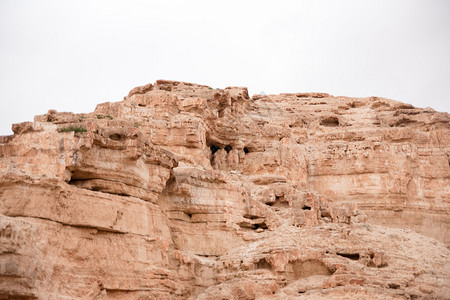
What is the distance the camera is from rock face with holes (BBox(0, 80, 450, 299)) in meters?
19.2

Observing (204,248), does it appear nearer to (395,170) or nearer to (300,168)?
(300,168)

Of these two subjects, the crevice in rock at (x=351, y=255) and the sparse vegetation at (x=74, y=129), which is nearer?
the sparse vegetation at (x=74, y=129)

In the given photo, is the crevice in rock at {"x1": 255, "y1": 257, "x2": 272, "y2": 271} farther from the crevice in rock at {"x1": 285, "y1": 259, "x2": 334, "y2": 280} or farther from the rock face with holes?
the crevice in rock at {"x1": 285, "y1": 259, "x2": 334, "y2": 280}

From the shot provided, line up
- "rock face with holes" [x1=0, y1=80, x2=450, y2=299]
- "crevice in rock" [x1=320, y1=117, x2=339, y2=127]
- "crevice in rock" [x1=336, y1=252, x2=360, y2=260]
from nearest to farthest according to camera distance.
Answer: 1. "rock face with holes" [x1=0, y1=80, x2=450, y2=299]
2. "crevice in rock" [x1=336, y1=252, x2=360, y2=260]
3. "crevice in rock" [x1=320, y1=117, x2=339, y2=127]

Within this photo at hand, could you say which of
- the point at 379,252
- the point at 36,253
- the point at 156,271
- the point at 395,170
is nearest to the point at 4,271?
the point at 36,253

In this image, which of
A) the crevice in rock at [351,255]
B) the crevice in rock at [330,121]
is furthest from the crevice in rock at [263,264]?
the crevice in rock at [330,121]

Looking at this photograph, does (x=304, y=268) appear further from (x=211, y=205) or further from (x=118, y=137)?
(x=118, y=137)

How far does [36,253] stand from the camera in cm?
1739

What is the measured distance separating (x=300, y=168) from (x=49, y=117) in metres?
18.1

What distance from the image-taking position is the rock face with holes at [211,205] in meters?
19.2

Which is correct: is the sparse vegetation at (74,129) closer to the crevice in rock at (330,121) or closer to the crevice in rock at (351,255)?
the crevice in rock at (351,255)

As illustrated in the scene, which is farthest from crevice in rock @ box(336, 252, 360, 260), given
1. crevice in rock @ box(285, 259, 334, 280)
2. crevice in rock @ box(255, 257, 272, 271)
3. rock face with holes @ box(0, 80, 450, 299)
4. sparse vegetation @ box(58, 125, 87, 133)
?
sparse vegetation @ box(58, 125, 87, 133)

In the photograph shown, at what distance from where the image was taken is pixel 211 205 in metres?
25.9

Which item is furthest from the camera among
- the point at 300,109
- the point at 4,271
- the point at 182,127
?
the point at 300,109
